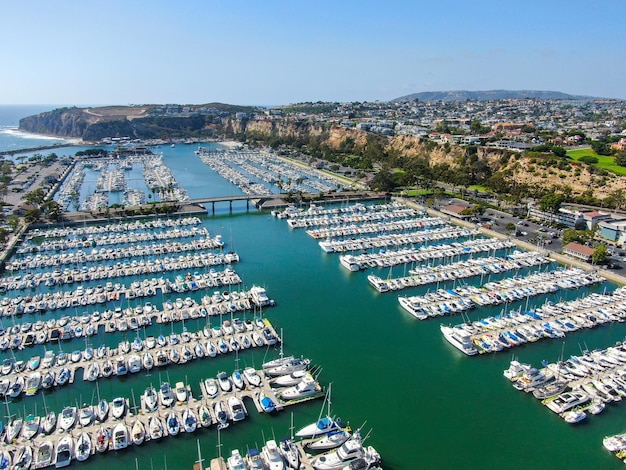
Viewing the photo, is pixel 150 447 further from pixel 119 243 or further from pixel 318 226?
pixel 318 226

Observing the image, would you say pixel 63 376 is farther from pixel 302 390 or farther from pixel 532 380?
pixel 532 380

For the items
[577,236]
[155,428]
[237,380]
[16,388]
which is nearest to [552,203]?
[577,236]

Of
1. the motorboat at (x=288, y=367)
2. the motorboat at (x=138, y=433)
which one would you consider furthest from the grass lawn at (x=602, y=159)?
the motorboat at (x=138, y=433)

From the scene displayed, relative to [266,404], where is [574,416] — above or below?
below

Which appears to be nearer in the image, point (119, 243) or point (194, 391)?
point (194, 391)

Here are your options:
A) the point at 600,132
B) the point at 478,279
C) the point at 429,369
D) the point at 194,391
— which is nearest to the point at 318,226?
the point at 478,279

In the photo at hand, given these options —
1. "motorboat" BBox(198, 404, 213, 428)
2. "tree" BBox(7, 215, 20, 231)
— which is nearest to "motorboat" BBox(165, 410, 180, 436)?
"motorboat" BBox(198, 404, 213, 428)
